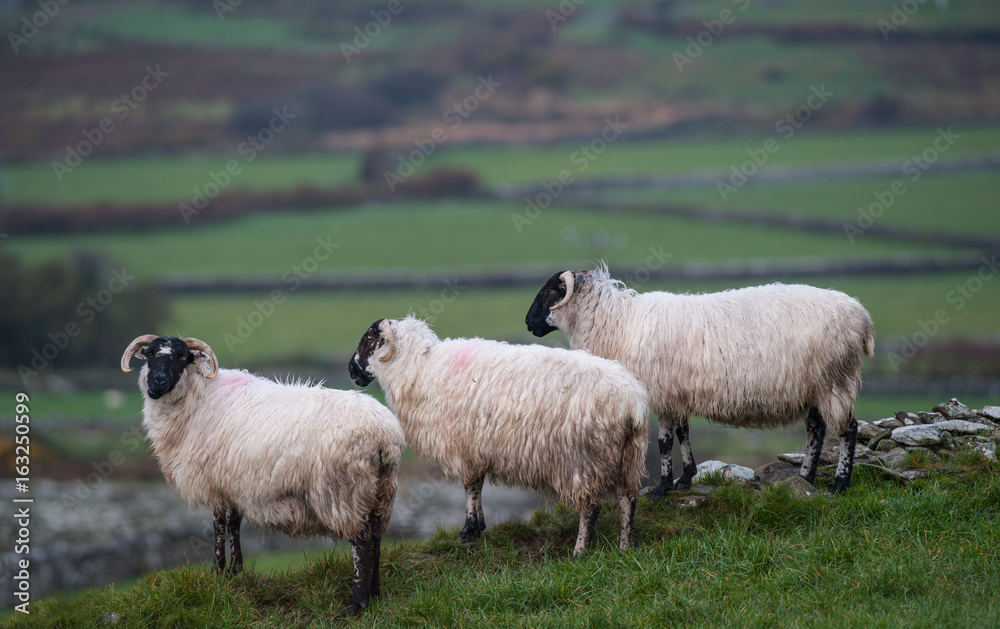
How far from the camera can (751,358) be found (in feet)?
31.6

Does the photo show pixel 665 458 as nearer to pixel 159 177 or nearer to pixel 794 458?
pixel 794 458

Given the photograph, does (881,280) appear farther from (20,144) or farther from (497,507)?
(20,144)

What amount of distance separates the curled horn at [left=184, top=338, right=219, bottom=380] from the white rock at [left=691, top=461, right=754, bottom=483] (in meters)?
5.48

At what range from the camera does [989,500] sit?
882 centimetres

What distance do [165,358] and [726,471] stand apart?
6.45 meters

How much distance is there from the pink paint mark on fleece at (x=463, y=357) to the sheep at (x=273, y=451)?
4.28 feet

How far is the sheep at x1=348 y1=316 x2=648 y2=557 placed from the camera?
856cm

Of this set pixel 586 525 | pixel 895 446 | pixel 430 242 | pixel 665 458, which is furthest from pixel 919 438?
pixel 430 242

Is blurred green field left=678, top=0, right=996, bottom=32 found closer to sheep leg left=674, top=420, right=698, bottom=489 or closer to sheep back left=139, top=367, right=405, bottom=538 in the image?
sheep leg left=674, top=420, right=698, bottom=489

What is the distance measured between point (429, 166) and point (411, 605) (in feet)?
160

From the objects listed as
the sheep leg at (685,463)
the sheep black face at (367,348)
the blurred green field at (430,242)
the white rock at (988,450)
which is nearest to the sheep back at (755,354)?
the sheep leg at (685,463)

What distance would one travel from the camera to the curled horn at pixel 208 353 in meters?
8.98

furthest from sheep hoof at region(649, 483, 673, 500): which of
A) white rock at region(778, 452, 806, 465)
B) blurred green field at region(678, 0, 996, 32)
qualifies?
blurred green field at region(678, 0, 996, 32)

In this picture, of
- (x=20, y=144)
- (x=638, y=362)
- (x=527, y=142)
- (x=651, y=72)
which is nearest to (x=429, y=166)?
(x=527, y=142)
